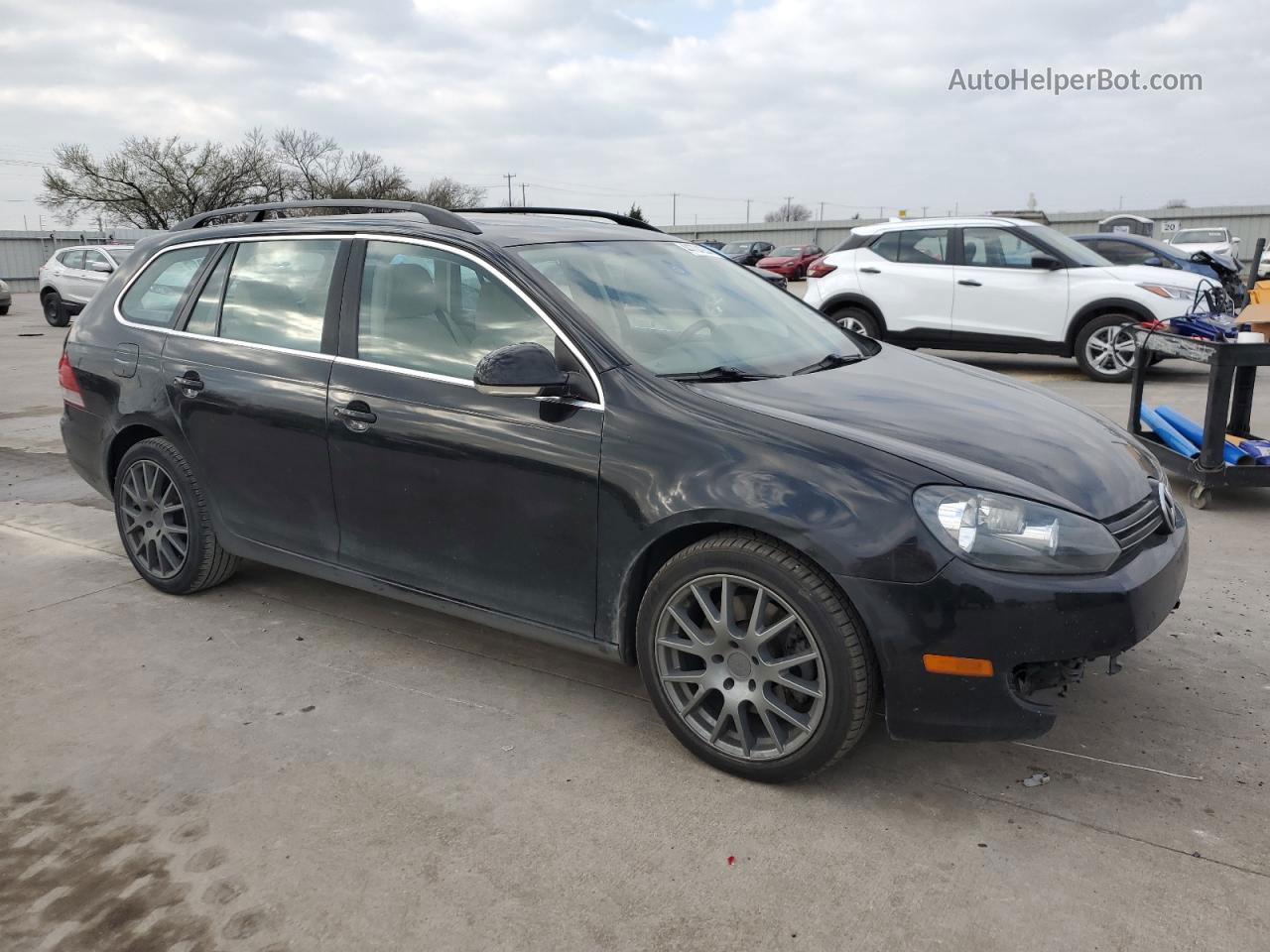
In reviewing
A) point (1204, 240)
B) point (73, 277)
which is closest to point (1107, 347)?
point (73, 277)

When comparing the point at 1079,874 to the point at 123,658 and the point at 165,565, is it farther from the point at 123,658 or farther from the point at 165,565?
the point at 165,565

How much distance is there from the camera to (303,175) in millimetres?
60281

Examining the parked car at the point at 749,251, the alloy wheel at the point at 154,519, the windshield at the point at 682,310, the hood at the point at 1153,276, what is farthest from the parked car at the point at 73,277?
the parked car at the point at 749,251

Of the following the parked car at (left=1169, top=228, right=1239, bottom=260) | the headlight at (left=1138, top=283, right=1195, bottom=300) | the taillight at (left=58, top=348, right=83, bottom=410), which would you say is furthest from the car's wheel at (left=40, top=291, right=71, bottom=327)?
the parked car at (left=1169, top=228, right=1239, bottom=260)

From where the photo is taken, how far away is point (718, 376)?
3355 millimetres

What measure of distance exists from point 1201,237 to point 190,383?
2979cm

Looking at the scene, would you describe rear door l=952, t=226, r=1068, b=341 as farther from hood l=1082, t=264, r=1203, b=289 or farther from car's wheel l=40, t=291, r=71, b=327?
car's wheel l=40, t=291, r=71, b=327

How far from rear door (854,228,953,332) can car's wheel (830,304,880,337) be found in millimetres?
240

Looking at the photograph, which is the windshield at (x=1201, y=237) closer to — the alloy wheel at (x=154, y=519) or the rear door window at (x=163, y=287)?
the rear door window at (x=163, y=287)

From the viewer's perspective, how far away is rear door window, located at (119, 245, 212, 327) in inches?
179

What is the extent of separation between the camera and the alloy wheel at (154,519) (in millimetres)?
4559

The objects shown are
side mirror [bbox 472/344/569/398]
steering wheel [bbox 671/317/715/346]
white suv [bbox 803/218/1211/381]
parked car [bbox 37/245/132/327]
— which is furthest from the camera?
parked car [bbox 37/245/132/327]

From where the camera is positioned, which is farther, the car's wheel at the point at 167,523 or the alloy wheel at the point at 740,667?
the car's wheel at the point at 167,523

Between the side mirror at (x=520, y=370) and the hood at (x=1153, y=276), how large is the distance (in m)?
8.92
